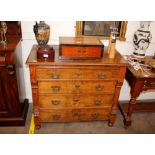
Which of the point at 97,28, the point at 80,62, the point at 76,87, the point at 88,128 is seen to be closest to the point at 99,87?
the point at 76,87

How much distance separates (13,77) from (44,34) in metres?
0.66

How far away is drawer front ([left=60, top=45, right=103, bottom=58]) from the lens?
6.49 feet

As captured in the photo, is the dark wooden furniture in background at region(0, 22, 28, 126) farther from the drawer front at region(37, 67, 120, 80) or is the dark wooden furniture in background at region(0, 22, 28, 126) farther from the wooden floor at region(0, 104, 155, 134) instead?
the drawer front at region(37, 67, 120, 80)

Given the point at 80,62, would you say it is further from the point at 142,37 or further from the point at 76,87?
the point at 142,37

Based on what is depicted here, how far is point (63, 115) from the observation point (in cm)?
233

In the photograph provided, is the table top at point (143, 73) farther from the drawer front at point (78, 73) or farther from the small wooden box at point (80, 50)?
the small wooden box at point (80, 50)

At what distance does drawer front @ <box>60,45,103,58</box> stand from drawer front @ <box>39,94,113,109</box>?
537mm

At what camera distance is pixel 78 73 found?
2.02 meters

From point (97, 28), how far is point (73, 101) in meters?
1.06

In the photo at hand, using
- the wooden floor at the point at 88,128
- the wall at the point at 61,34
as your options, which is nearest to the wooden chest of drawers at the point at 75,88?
the wooden floor at the point at 88,128

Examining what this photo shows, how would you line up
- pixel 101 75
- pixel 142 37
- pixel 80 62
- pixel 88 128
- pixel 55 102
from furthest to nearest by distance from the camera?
1. pixel 88 128
2. pixel 142 37
3. pixel 55 102
4. pixel 101 75
5. pixel 80 62

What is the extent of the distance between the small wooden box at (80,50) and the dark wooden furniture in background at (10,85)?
1.87 ft
